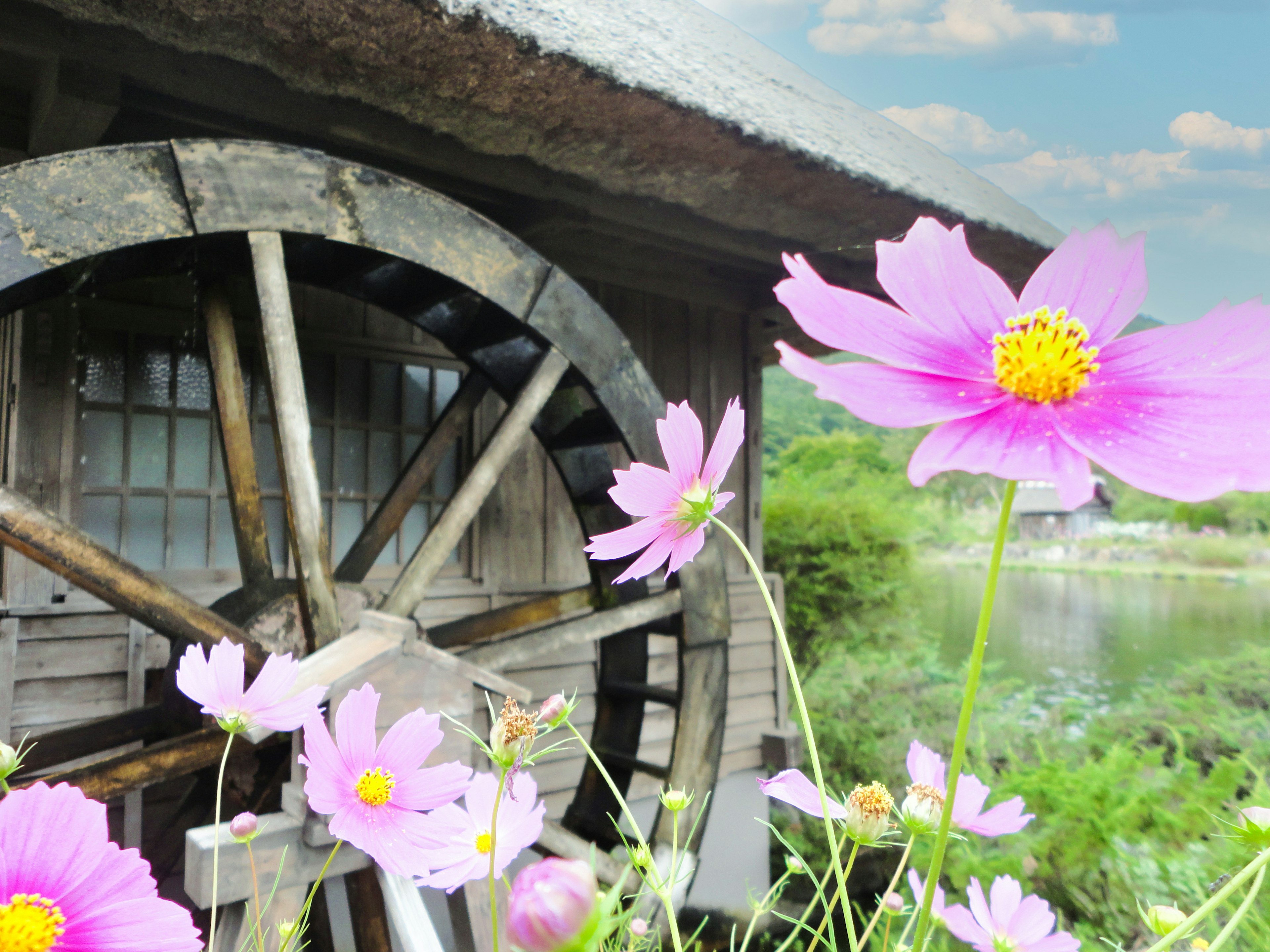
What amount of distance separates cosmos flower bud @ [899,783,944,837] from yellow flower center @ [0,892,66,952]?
1.07 ft

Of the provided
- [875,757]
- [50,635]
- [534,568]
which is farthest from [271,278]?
[875,757]

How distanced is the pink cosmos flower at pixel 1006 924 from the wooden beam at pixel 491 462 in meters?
1.75

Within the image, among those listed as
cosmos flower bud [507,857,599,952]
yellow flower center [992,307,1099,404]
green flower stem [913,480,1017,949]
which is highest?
yellow flower center [992,307,1099,404]

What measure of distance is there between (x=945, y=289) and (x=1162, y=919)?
289 mm

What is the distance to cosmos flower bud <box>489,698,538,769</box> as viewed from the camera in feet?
1.15

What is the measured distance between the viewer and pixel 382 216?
1837 millimetres

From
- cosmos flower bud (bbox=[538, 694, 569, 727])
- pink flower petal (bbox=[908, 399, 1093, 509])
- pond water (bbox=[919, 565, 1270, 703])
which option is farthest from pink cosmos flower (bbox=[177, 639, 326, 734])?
pond water (bbox=[919, 565, 1270, 703])

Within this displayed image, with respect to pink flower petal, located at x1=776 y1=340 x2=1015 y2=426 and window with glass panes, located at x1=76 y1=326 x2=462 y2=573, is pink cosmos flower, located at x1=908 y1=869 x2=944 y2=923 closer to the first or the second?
pink flower petal, located at x1=776 y1=340 x2=1015 y2=426

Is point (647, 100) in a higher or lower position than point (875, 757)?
higher

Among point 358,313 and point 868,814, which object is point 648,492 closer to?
point 868,814

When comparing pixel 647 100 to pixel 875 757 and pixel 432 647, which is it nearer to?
pixel 432 647

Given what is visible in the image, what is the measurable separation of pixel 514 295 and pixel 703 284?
5.38ft

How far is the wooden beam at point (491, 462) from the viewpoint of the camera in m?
2.06

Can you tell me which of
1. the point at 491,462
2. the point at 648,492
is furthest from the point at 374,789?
the point at 491,462
